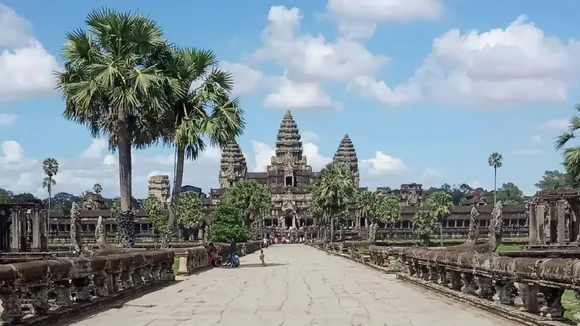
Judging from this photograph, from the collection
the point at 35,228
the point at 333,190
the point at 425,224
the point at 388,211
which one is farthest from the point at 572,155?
the point at 388,211

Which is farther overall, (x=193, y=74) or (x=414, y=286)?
(x=193, y=74)

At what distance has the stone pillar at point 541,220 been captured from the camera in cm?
4783

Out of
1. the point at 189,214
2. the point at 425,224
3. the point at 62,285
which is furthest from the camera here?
the point at 189,214

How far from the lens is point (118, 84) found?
24594 millimetres

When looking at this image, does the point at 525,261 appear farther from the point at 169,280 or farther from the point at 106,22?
the point at 106,22

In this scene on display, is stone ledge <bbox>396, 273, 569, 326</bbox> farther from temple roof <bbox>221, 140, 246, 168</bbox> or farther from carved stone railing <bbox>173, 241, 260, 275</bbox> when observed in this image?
temple roof <bbox>221, 140, 246, 168</bbox>

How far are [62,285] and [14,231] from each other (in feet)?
98.6

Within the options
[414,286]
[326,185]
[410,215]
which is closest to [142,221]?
[410,215]

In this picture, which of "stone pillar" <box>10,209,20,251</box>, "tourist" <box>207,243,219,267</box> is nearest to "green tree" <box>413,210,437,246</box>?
"stone pillar" <box>10,209,20,251</box>

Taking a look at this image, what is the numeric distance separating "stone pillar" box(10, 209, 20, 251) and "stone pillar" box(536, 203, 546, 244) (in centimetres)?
2934

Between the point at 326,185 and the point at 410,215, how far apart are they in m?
77.4

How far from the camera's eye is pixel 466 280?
16.1 meters

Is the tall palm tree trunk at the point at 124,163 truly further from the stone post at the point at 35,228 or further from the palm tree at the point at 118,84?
the stone post at the point at 35,228

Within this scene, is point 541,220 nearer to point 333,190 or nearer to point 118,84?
point 118,84
